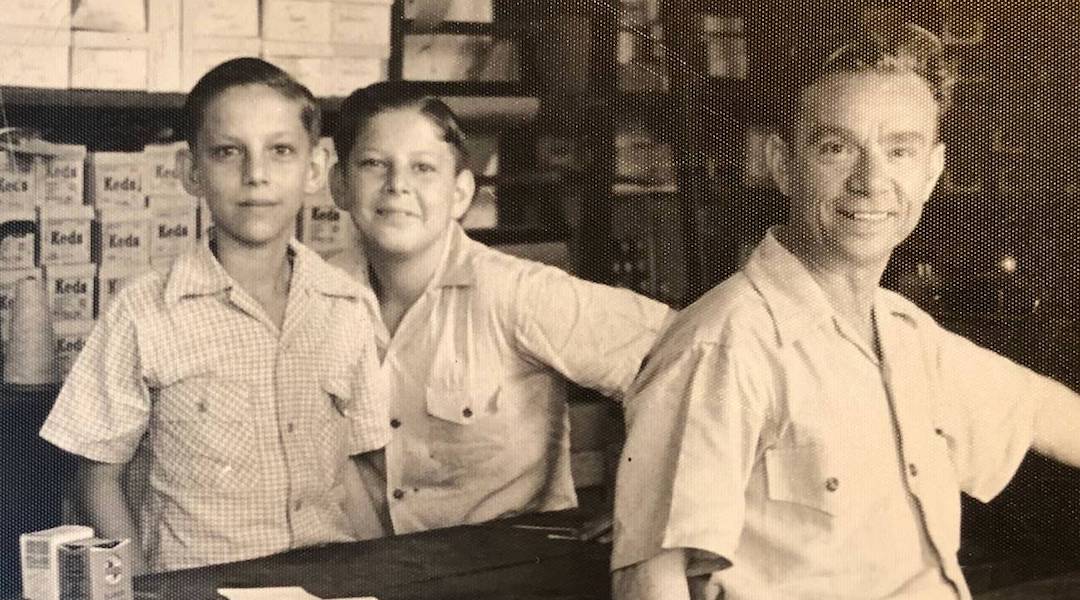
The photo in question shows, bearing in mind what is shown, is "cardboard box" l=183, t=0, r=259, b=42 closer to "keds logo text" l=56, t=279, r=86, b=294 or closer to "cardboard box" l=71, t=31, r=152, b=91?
"cardboard box" l=71, t=31, r=152, b=91

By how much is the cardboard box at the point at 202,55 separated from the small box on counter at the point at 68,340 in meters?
0.54

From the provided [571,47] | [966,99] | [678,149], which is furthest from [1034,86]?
[571,47]

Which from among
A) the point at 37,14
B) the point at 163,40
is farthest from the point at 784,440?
the point at 37,14

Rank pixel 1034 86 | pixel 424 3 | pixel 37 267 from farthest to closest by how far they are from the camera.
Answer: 1. pixel 1034 86
2. pixel 424 3
3. pixel 37 267

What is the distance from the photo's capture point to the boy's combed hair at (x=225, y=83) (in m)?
3.06

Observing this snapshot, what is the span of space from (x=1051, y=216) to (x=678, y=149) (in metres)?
1.01

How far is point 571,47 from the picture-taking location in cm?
336

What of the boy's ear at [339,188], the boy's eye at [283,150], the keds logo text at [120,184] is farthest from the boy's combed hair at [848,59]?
the keds logo text at [120,184]

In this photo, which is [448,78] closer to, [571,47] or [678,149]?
[571,47]

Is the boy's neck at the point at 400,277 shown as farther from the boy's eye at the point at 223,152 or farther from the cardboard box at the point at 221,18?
the cardboard box at the point at 221,18

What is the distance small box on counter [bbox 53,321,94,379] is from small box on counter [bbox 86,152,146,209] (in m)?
0.25

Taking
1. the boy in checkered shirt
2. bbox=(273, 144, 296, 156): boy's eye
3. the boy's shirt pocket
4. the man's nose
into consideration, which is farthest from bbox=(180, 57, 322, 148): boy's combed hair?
the man's nose

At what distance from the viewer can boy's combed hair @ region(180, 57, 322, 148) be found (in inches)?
121

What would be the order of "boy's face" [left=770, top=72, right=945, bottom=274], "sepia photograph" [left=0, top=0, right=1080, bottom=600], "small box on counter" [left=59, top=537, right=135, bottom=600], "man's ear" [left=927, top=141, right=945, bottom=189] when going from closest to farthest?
1. "small box on counter" [left=59, top=537, right=135, bottom=600]
2. "sepia photograph" [left=0, top=0, right=1080, bottom=600]
3. "boy's face" [left=770, top=72, right=945, bottom=274]
4. "man's ear" [left=927, top=141, right=945, bottom=189]
